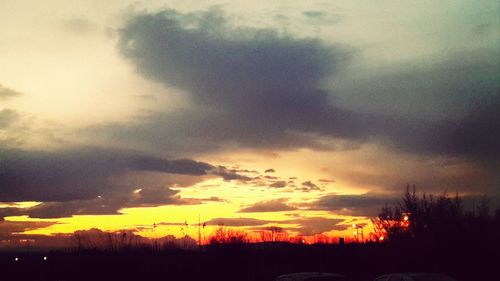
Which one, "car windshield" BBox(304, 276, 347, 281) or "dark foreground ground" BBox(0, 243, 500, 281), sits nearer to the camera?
"car windshield" BBox(304, 276, 347, 281)

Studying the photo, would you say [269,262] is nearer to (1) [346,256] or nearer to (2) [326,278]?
(1) [346,256]

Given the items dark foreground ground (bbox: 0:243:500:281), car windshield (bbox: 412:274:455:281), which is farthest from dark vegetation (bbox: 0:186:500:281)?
car windshield (bbox: 412:274:455:281)

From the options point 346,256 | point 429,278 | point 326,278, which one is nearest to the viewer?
point 429,278

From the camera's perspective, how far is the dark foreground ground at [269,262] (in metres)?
24.5

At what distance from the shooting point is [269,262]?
38.2 meters

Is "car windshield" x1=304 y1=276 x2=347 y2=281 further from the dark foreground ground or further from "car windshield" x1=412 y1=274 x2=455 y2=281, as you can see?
the dark foreground ground

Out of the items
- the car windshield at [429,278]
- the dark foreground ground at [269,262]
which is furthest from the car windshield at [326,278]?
the dark foreground ground at [269,262]

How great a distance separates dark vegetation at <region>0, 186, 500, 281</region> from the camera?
24750mm

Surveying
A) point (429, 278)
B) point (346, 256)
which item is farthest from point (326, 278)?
point (346, 256)

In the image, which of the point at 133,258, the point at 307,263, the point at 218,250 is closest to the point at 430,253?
the point at 307,263

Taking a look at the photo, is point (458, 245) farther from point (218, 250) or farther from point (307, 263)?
point (218, 250)

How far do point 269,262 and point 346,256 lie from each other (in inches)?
227

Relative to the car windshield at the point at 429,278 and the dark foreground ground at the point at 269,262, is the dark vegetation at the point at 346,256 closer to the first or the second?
the dark foreground ground at the point at 269,262

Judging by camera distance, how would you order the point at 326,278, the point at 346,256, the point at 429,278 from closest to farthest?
1. the point at 429,278
2. the point at 326,278
3. the point at 346,256
